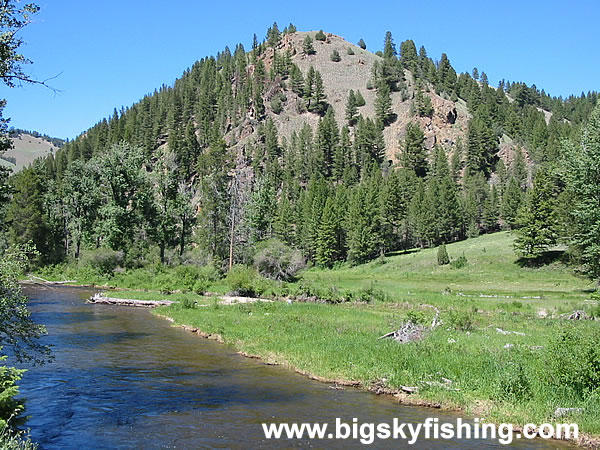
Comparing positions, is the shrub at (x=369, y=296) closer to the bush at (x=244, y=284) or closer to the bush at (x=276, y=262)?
the bush at (x=244, y=284)

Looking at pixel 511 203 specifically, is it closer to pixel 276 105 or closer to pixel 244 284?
pixel 244 284

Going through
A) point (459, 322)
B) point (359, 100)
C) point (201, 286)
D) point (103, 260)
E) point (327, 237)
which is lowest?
point (459, 322)

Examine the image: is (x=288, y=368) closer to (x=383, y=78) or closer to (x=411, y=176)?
(x=411, y=176)

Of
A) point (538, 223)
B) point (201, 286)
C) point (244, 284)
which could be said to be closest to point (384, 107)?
point (538, 223)

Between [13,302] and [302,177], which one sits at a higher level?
[302,177]

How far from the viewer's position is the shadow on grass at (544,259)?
65.9 meters

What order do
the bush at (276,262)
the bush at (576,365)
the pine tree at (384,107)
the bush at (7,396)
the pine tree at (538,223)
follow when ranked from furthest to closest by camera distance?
the pine tree at (384,107), the pine tree at (538,223), the bush at (276,262), the bush at (576,365), the bush at (7,396)

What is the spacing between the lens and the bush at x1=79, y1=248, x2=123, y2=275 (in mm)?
61469

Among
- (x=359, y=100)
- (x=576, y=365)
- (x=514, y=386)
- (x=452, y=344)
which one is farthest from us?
(x=359, y=100)

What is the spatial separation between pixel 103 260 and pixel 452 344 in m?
51.5

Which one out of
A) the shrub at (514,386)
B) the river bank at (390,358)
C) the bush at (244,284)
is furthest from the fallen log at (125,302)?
the shrub at (514,386)

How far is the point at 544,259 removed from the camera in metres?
67.3

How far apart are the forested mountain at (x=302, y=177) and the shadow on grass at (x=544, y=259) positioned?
16.5ft

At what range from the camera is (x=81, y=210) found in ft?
275
